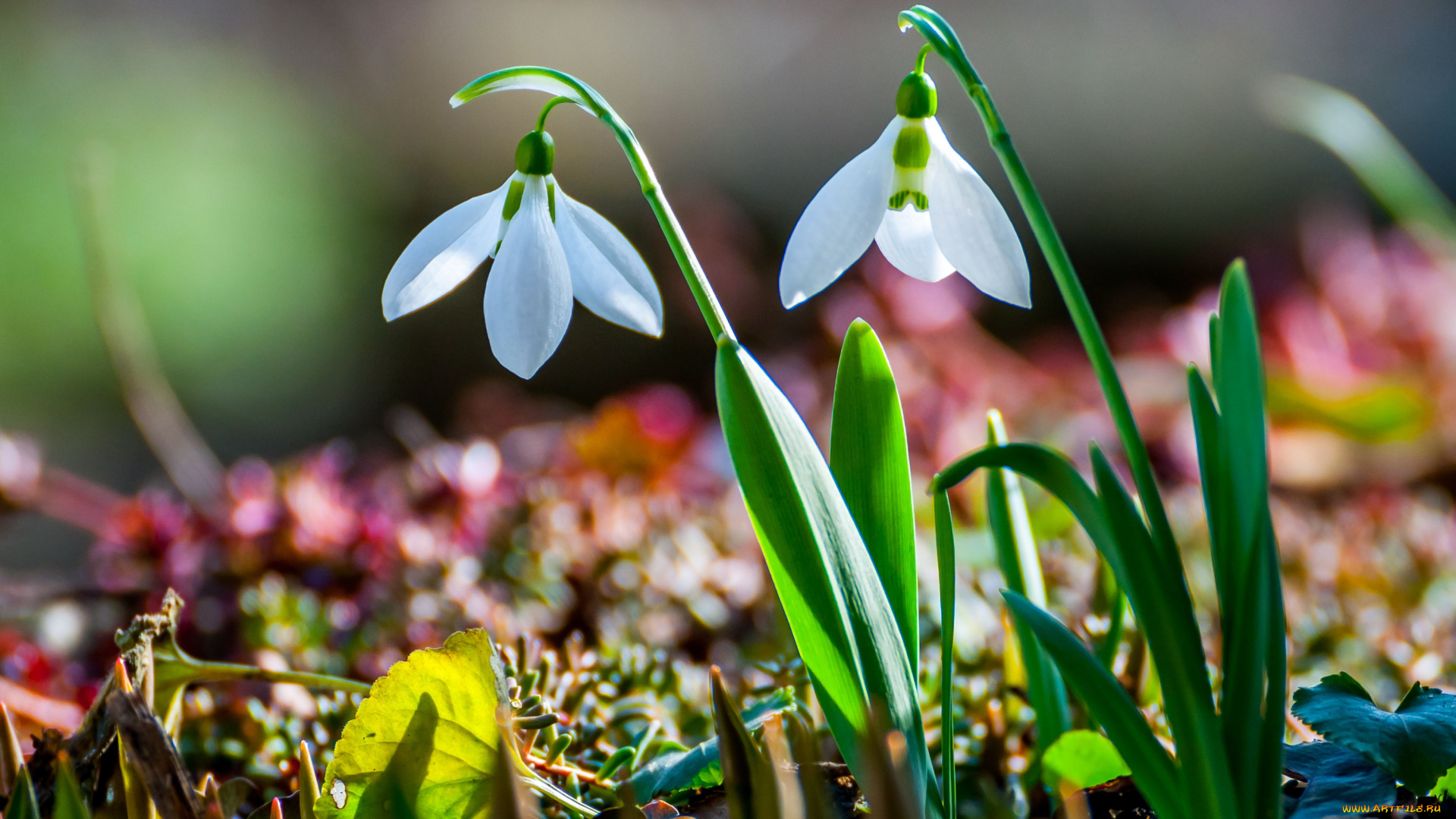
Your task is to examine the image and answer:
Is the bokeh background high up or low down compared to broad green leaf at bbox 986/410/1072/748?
up

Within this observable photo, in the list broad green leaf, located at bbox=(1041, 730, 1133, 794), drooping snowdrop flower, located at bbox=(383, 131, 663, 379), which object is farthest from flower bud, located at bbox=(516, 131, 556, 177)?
broad green leaf, located at bbox=(1041, 730, 1133, 794)

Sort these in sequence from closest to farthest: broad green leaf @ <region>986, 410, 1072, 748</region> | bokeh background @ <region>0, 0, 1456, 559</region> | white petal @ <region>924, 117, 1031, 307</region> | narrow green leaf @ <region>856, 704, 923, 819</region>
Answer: narrow green leaf @ <region>856, 704, 923, 819</region>, white petal @ <region>924, 117, 1031, 307</region>, broad green leaf @ <region>986, 410, 1072, 748</region>, bokeh background @ <region>0, 0, 1456, 559</region>

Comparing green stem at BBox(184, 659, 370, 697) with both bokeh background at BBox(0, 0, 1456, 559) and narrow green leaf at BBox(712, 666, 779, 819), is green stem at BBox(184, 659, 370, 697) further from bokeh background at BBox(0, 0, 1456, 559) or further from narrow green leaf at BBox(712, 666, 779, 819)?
bokeh background at BBox(0, 0, 1456, 559)

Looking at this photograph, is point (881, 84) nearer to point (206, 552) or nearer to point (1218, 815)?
point (206, 552)

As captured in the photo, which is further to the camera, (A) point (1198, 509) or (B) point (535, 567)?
(A) point (1198, 509)

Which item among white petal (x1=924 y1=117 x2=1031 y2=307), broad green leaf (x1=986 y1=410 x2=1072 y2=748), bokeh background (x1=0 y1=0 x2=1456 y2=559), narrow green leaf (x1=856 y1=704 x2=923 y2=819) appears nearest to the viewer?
narrow green leaf (x1=856 y1=704 x2=923 y2=819)

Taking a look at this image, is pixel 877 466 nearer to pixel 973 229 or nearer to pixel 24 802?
pixel 973 229

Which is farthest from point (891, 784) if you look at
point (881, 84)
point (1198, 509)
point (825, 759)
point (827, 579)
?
point (881, 84)

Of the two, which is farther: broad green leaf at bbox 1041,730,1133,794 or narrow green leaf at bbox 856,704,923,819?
broad green leaf at bbox 1041,730,1133,794
